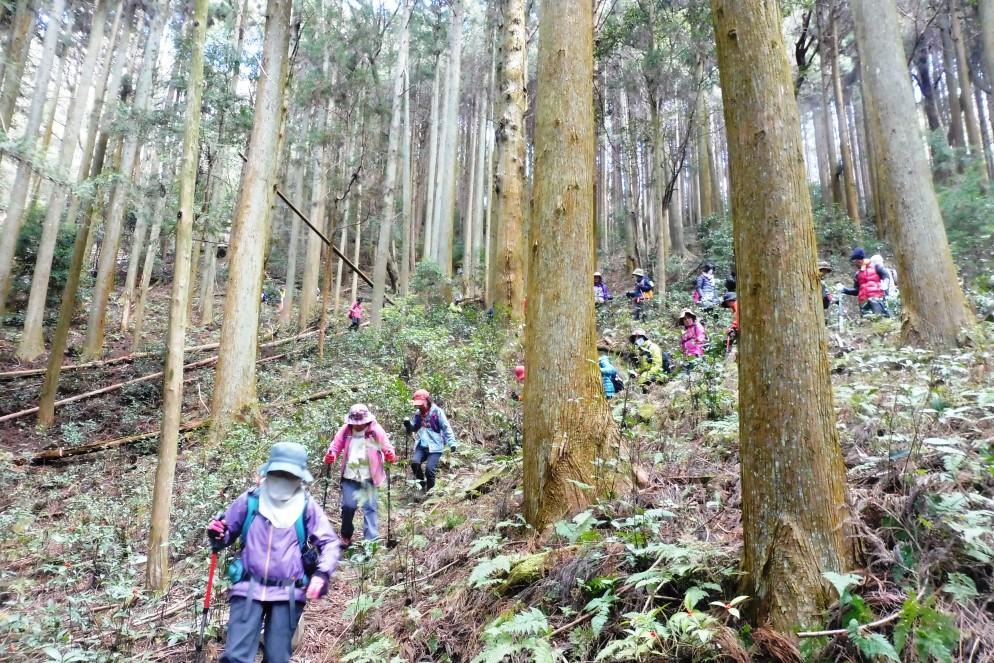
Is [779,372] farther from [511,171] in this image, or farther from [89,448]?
[89,448]

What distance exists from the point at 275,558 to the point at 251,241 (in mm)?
8074

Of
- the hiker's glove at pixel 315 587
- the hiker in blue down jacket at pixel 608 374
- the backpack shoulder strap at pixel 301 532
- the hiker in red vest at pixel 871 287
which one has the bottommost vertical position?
the hiker's glove at pixel 315 587

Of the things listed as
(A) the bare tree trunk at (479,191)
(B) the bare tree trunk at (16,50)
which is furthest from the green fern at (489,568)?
Result: (A) the bare tree trunk at (479,191)

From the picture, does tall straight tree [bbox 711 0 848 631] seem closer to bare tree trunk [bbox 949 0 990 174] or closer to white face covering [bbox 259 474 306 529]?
white face covering [bbox 259 474 306 529]

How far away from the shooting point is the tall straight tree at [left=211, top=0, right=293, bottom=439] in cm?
988

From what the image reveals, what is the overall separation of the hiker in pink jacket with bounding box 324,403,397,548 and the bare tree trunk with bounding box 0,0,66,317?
12.8 meters

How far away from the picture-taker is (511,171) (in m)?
11.2

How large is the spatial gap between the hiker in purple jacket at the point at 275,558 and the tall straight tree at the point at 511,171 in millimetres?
7619

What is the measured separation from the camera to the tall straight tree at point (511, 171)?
10.9 meters

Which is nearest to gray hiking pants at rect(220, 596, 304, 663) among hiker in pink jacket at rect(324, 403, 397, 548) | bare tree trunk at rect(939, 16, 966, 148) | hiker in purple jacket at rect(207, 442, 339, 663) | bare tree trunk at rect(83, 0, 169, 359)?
hiker in purple jacket at rect(207, 442, 339, 663)

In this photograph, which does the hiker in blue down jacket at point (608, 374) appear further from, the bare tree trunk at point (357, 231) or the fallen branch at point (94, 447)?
the bare tree trunk at point (357, 231)

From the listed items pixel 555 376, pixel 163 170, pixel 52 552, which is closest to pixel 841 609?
pixel 555 376

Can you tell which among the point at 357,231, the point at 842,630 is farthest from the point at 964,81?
the point at 842,630

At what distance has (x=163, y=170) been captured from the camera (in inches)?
731
